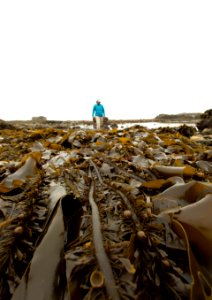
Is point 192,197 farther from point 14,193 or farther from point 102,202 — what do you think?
point 14,193

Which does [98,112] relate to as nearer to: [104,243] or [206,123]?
[206,123]

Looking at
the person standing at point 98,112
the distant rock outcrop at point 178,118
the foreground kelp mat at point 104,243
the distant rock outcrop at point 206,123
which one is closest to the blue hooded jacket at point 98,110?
the person standing at point 98,112

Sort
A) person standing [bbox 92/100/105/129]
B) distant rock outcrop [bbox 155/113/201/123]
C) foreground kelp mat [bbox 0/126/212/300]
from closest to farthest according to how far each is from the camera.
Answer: foreground kelp mat [bbox 0/126/212/300], person standing [bbox 92/100/105/129], distant rock outcrop [bbox 155/113/201/123]

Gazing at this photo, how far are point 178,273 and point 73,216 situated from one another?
0.40m

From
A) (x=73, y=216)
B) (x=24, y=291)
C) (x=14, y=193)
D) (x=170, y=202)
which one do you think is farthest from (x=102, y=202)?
(x=14, y=193)

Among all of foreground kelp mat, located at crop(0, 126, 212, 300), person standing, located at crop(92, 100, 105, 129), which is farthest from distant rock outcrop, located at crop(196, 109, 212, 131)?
foreground kelp mat, located at crop(0, 126, 212, 300)

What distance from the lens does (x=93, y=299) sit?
483mm

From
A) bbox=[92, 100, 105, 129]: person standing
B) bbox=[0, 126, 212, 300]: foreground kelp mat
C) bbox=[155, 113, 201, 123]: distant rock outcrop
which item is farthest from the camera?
bbox=[155, 113, 201, 123]: distant rock outcrop

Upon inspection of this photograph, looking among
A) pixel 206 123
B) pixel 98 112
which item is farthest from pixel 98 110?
pixel 206 123

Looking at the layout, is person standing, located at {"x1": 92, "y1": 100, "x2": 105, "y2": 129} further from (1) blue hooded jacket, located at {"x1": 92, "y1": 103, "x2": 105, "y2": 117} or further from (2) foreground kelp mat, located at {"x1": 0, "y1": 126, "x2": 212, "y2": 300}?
(2) foreground kelp mat, located at {"x1": 0, "y1": 126, "x2": 212, "y2": 300}

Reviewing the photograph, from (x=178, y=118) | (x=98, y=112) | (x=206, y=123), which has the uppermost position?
(x=98, y=112)

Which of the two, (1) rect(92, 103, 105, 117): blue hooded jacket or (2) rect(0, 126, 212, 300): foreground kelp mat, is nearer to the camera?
(2) rect(0, 126, 212, 300): foreground kelp mat

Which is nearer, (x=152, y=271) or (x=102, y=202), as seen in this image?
(x=152, y=271)

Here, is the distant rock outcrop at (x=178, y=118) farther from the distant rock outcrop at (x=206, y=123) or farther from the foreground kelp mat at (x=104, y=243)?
the foreground kelp mat at (x=104, y=243)
